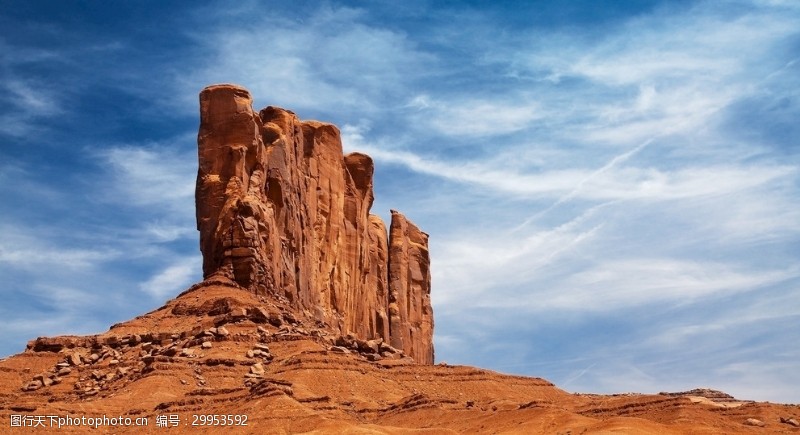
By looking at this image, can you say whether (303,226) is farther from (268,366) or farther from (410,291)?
(410,291)

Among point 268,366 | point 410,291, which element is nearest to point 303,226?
point 268,366

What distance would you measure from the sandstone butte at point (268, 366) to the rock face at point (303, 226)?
0.53ft

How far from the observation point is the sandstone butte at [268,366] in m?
59.9

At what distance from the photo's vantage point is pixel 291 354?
70.6m

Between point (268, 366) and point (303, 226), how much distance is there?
31.0 m

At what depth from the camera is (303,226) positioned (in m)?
99.4

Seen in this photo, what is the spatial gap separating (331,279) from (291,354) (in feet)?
119

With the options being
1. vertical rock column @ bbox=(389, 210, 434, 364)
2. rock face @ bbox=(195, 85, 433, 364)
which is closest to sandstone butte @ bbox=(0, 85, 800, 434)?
rock face @ bbox=(195, 85, 433, 364)

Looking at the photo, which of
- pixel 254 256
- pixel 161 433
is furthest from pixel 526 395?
pixel 161 433

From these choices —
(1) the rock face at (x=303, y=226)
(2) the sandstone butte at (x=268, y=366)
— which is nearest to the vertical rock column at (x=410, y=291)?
(1) the rock face at (x=303, y=226)

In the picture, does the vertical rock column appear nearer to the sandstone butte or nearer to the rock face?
the rock face

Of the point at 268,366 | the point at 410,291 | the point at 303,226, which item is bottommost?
the point at 268,366

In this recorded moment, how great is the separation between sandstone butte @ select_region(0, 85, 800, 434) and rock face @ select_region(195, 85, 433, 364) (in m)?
0.16

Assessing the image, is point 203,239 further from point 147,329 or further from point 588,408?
point 588,408
